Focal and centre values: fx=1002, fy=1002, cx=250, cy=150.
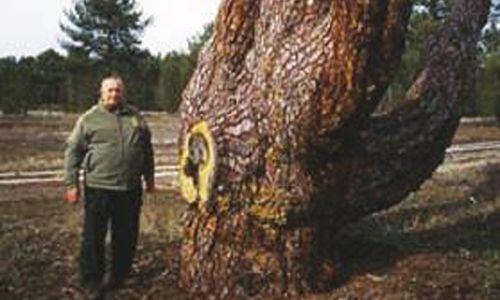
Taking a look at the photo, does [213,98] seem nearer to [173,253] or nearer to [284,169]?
[284,169]

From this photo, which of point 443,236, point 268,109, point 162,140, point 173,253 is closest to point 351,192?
point 268,109

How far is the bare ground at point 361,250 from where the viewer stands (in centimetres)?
767

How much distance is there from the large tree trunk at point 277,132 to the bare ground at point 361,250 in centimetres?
42

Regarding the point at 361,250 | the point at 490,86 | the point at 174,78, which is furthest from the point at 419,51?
the point at 174,78

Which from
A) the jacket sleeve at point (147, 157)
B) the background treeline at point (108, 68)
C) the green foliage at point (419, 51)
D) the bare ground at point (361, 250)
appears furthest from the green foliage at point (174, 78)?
the jacket sleeve at point (147, 157)

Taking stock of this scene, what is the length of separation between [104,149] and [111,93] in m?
0.44

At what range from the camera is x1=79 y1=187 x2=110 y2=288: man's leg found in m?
7.73

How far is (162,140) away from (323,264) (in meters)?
27.4

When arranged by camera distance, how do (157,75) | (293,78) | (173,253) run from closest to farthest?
(293,78), (173,253), (157,75)

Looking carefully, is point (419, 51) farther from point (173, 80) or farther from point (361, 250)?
point (173, 80)

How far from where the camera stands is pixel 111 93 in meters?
7.73

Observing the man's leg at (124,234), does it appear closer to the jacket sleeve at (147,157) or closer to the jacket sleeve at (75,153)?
the jacket sleeve at (147,157)

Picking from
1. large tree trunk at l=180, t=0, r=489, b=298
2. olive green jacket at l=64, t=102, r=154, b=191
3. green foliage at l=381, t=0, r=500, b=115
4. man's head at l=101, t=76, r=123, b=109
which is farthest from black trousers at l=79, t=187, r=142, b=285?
green foliage at l=381, t=0, r=500, b=115

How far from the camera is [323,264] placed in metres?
7.69
